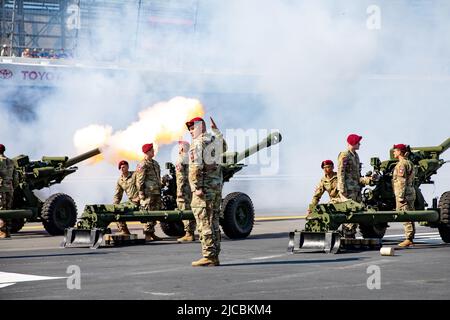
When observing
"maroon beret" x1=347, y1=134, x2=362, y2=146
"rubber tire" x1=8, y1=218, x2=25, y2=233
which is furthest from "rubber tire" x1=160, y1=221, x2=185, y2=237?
"maroon beret" x1=347, y1=134, x2=362, y2=146

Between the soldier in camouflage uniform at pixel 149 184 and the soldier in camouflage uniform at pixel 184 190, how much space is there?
0.43 meters

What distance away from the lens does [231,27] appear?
42000 mm

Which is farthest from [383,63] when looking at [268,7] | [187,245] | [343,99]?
[187,245]

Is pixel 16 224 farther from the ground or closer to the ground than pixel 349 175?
closer to the ground

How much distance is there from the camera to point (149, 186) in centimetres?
1705

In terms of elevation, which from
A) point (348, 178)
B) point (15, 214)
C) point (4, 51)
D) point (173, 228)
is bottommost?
point (173, 228)

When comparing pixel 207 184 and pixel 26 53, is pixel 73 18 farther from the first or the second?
pixel 207 184

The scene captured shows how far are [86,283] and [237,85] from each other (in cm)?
3798

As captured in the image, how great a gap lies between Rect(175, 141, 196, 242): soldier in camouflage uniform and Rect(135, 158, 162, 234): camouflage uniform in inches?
16.9

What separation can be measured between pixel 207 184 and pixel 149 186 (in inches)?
212

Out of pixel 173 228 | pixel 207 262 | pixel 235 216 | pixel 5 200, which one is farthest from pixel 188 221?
pixel 207 262

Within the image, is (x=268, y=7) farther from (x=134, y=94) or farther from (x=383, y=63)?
(x=134, y=94)

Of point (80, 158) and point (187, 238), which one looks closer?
point (187, 238)

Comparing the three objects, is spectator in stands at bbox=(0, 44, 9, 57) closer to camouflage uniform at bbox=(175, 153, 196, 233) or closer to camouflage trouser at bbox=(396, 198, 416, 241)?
camouflage uniform at bbox=(175, 153, 196, 233)
